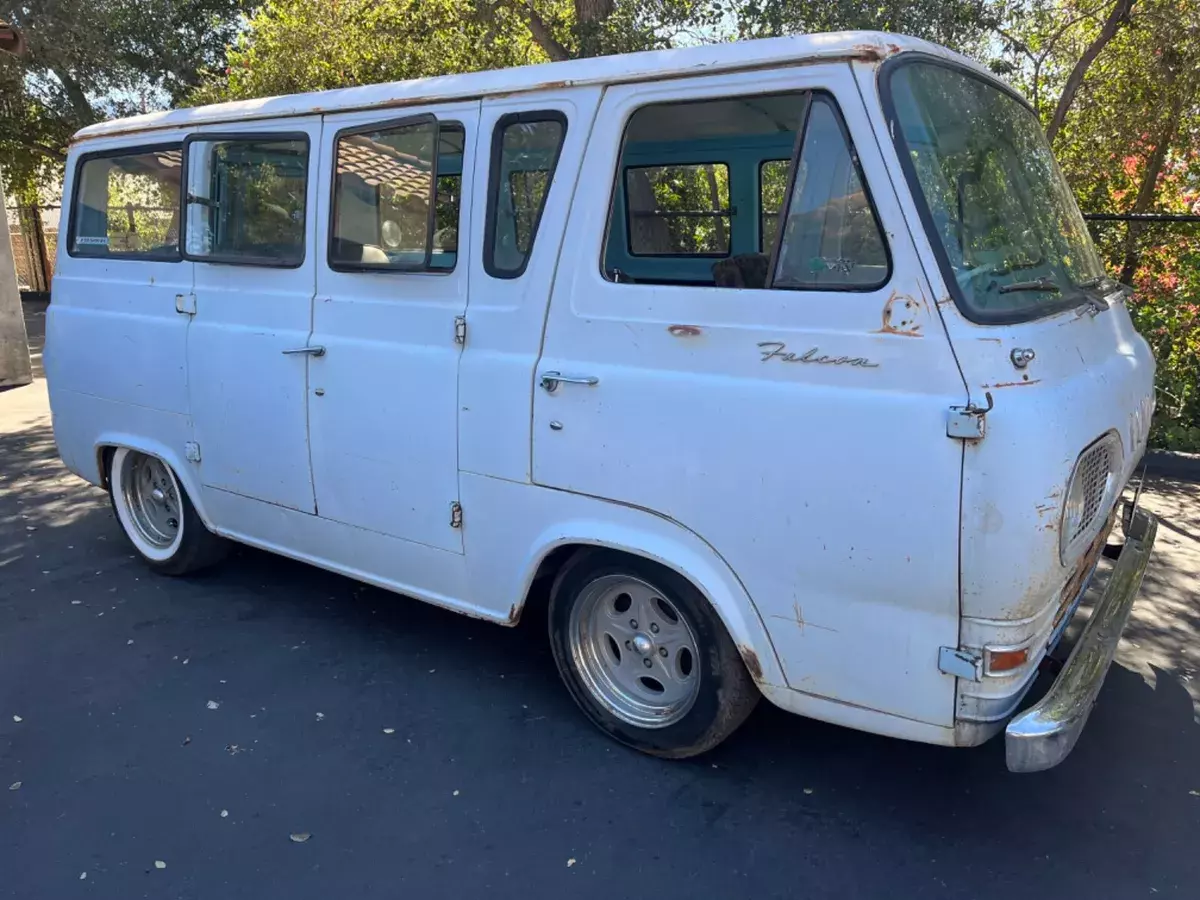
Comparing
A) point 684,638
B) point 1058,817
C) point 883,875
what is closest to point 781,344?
point 684,638

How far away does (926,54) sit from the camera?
2.81 m

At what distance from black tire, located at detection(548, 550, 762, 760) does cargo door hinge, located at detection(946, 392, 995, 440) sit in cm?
98

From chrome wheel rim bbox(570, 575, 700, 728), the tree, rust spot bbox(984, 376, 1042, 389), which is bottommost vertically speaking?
chrome wheel rim bbox(570, 575, 700, 728)

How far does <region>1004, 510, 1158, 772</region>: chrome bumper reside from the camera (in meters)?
2.50

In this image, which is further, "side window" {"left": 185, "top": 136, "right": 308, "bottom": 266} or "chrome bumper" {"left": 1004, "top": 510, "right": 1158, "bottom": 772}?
"side window" {"left": 185, "top": 136, "right": 308, "bottom": 266}

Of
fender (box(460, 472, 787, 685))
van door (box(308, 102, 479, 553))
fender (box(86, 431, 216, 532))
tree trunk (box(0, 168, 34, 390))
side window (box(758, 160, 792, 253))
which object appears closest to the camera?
fender (box(460, 472, 787, 685))

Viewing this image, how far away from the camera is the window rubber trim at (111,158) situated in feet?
14.4

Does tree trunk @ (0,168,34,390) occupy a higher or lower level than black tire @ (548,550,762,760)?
higher

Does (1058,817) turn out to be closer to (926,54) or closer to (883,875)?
(883,875)

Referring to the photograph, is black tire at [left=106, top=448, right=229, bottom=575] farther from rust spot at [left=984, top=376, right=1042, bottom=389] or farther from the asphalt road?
rust spot at [left=984, top=376, right=1042, bottom=389]

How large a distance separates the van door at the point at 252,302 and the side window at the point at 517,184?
959 millimetres

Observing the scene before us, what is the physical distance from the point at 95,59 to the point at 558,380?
17.5 metres

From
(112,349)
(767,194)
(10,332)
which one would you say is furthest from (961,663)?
(10,332)

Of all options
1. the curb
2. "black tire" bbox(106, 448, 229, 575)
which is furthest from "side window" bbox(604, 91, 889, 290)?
the curb
